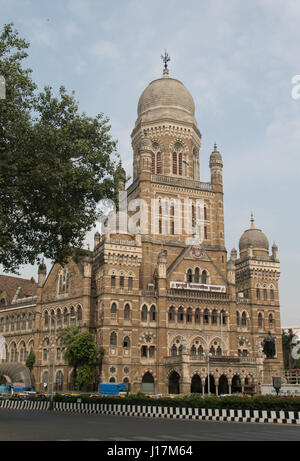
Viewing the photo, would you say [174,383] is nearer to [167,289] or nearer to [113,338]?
[113,338]

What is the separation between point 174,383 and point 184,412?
109 feet

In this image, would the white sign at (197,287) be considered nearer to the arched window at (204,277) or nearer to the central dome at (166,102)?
the arched window at (204,277)

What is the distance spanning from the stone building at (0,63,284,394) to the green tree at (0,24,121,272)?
99.8 feet

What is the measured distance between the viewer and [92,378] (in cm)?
6100

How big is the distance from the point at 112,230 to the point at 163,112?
2067 cm

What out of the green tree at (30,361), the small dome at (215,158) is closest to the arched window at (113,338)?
the green tree at (30,361)

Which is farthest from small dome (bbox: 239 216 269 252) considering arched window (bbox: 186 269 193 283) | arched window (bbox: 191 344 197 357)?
arched window (bbox: 191 344 197 357)

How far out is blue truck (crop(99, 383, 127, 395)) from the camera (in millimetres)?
54425

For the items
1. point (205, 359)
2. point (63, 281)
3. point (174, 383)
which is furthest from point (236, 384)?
point (63, 281)

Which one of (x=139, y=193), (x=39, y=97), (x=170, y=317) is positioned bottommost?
(x=170, y=317)

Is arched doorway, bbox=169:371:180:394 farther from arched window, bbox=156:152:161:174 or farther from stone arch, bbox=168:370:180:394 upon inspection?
arched window, bbox=156:152:161:174

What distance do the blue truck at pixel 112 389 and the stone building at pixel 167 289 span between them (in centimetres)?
448
